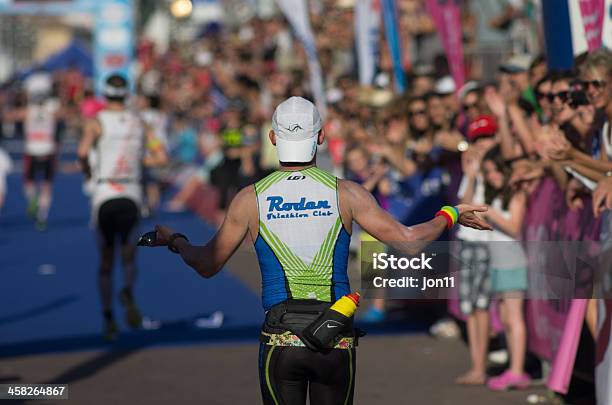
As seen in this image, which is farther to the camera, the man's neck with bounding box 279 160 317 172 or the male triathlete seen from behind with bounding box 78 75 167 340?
the male triathlete seen from behind with bounding box 78 75 167 340

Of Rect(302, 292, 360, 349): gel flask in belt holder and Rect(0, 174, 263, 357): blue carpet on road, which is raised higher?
Rect(302, 292, 360, 349): gel flask in belt holder

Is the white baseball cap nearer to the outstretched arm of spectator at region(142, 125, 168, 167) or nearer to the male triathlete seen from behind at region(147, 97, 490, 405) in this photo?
the male triathlete seen from behind at region(147, 97, 490, 405)

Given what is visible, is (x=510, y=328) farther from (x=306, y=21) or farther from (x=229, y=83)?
(x=229, y=83)

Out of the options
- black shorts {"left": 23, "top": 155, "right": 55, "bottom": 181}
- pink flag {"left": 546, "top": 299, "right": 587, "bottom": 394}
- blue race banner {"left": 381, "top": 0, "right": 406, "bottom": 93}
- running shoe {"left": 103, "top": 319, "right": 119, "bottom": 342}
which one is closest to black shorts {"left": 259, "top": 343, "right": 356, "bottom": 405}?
pink flag {"left": 546, "top": 299, "right": 587, "bottom": 394}

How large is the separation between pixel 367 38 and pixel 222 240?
12657mm

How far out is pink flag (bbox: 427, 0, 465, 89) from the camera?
564 inches

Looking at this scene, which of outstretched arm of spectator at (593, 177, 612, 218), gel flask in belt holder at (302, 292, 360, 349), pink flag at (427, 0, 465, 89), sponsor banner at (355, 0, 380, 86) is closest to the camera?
gel flask in belt holder at (302, 292, 360, 349)

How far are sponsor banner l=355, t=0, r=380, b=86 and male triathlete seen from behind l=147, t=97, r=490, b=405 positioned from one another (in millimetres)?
12318

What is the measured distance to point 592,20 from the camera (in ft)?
28.2

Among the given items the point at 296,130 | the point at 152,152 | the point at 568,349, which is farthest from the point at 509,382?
the point at 152,152

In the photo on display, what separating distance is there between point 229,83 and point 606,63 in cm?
1992

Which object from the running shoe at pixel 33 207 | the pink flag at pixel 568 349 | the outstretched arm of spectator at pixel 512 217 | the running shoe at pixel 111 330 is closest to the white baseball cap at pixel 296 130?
the pink flag at pixel 568 349

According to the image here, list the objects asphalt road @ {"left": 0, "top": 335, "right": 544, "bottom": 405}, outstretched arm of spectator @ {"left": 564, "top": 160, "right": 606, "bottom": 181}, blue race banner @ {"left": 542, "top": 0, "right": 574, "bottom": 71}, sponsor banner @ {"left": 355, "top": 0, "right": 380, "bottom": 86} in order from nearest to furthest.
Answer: outstretched arm of spectator @ {"left": 564, "top": 160, "right": 606, "bottom": 181}
asphalt road @ {"left": 0, "top": 335, "right": 544, "bottom": 405}
blue race banner @ {"left": 542, "top": 0, "right": 574, "bottom": 71}
sponsor banner @ {"left": 355, "top": 0, "right": 380, "bottom": 86}

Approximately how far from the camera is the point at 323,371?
5152 millimetres
